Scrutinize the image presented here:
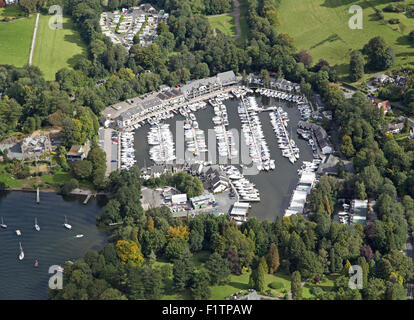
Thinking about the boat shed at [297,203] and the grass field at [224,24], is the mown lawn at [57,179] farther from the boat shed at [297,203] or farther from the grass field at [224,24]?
the grass field at [224,24]

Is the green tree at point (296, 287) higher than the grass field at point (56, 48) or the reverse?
the reverse

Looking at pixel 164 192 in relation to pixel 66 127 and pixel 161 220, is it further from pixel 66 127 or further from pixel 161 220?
pixel 66 127

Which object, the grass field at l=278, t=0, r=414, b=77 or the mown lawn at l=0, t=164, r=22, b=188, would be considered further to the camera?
the grass field at l=278, t=0, r=414, b=77

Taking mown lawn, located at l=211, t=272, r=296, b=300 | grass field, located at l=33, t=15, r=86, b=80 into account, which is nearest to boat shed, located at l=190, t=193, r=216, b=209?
mown lawn, located at l=211, t=272, r=296, b=300

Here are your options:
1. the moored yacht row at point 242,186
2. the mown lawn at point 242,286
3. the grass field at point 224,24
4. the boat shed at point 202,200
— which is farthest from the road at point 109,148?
the grass field at point 224,24

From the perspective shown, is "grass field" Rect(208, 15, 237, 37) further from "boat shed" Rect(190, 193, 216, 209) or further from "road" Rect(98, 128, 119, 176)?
"boat shed" Rect(190, 193, 216, 209)

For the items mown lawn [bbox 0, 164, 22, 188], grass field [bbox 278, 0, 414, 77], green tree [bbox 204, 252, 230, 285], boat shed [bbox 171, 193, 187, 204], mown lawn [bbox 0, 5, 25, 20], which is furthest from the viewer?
mown lawn [bbox 0, 5, 25, 20]
